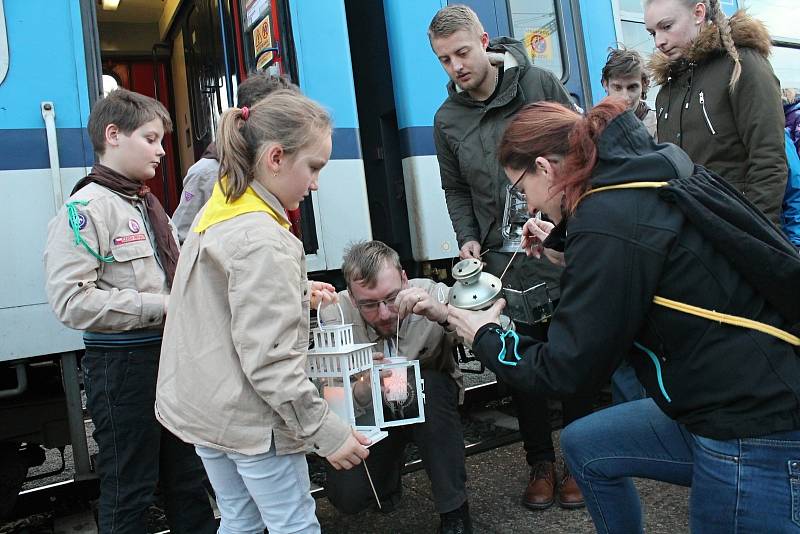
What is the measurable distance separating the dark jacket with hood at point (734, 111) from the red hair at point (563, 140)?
3.43 feet

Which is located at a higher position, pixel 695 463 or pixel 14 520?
pixel 695 463

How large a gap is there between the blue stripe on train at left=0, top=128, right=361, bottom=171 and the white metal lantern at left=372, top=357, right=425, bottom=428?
5.21 feet

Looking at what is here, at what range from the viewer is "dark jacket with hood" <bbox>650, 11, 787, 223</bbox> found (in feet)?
8.41

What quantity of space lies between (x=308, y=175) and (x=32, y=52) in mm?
1713

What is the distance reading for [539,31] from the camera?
4312 millimetres

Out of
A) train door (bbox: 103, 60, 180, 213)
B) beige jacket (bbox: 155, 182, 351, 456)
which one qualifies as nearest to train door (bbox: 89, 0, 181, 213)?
train door (bbox: 103, 60, 180, 213)

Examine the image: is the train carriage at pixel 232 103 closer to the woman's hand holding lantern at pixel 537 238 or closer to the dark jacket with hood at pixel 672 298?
the woman's hand holding lantern at pixel 537 238

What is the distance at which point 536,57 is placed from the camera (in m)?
4.27


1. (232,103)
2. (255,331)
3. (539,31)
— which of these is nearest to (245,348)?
(255,331)

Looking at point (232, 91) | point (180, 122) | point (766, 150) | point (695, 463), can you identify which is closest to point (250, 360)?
point (695, 463)

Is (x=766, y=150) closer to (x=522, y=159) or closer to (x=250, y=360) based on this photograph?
(x=522, y=159)

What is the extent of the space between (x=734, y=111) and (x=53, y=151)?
2611 mm

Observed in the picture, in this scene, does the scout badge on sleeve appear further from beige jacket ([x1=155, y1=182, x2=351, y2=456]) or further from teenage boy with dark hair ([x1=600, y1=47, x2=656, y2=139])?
teenage boy with dark hair ([x1=600, y1=47, x2=656, y2=139])

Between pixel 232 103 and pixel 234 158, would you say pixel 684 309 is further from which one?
pixel 232 103
